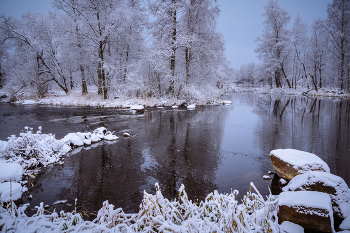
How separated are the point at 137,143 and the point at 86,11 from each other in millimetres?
15665

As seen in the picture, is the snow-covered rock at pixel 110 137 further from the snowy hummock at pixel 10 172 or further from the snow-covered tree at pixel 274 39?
the snow-covered tree at pixel 274 39

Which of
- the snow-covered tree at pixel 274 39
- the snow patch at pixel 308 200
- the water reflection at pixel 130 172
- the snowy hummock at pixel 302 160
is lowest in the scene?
the water reflection at pixel 130 172

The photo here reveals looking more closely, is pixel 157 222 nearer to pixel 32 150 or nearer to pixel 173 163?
pixel 173 163

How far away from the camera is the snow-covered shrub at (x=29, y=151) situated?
4953 millimetres

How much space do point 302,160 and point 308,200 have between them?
189 cm

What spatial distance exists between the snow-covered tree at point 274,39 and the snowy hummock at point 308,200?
109 ft

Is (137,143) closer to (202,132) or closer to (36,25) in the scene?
(202,132)

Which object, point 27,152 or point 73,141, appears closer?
point 27,152

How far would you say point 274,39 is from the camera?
3055 cm

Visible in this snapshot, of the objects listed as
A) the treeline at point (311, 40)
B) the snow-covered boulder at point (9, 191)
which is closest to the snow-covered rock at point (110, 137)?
the snow-covered boulder at point (9, 191)

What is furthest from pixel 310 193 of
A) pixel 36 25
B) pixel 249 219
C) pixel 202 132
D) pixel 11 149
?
pixel 36 25

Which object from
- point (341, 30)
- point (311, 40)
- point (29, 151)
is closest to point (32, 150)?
point (29, 151)

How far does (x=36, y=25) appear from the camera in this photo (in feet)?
67.3

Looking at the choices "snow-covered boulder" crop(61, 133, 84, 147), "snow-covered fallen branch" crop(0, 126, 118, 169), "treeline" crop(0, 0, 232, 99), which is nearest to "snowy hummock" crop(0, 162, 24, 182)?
"snow-covered fallen branch" crop(0, 126, 118, 169)
